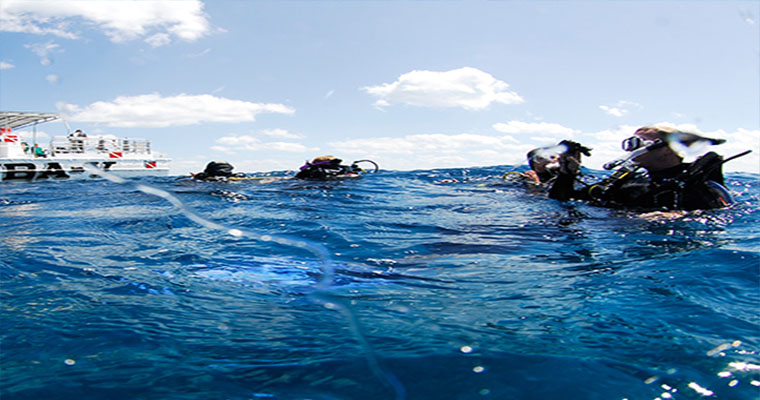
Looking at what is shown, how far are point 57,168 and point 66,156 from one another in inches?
47.7

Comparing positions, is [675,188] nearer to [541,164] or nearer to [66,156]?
[541,164]

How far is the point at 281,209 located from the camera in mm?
7305

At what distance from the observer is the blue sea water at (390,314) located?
1.50m

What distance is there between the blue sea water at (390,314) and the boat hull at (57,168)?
22874 millimetres

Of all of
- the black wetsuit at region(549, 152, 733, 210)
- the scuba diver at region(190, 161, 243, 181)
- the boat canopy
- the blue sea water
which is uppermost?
the boat canopy

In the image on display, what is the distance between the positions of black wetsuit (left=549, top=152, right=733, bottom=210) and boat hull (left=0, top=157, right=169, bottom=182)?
78.4 ft

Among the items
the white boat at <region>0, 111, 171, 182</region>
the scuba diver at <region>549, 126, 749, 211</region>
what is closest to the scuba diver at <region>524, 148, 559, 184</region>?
the scuba diver at <region>549, 126, 749, 211</region>

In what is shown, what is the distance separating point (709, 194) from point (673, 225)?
93cm

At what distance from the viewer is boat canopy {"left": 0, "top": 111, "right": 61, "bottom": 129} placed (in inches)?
918

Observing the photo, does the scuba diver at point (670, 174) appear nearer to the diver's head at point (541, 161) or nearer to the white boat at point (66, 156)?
the diver's head at point (541, 161)

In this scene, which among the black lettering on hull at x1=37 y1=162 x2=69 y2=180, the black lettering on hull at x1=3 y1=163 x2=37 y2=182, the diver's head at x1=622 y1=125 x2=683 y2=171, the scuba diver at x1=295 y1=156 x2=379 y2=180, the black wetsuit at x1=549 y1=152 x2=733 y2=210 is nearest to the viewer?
the black wetsuit at x1=549 y1=152 x2=733 y2=210

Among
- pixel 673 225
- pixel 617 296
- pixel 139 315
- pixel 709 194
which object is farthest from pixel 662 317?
pixel 709 194

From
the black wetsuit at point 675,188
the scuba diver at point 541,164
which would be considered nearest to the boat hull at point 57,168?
the scuba diver at point 541,164

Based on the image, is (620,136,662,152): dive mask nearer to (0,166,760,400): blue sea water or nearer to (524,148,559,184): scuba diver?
(0,166,760,400): blue sea water
